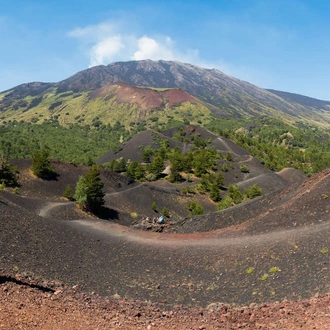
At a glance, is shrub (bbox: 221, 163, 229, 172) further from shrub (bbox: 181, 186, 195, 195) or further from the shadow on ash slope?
the shadow on ash slope

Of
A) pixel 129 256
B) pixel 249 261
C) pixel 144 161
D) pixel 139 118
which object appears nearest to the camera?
pixel 249 261

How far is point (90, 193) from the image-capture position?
39219 mm

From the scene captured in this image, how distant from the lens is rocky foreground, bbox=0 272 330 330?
999cm

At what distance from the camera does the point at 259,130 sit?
501 feet

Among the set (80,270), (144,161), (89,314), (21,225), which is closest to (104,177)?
(144,161)

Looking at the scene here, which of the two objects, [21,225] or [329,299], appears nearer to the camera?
[329,299]

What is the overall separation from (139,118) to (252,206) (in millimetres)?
142616

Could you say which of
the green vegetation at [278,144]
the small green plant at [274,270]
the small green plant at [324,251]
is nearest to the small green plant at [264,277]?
the small green plant at [274,270]

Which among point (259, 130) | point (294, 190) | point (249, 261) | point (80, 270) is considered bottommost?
point (80, 270)

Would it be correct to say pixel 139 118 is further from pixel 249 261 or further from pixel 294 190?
pixel 249 261

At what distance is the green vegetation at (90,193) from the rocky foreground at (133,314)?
83.1 feet

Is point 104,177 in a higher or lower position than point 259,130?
lower

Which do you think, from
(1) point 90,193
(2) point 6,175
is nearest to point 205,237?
(1) point 90,193

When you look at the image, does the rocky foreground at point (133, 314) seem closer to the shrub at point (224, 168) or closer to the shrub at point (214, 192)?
the shrub at point (214, 192)
